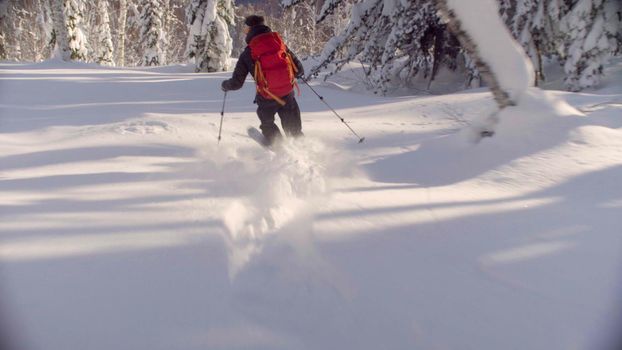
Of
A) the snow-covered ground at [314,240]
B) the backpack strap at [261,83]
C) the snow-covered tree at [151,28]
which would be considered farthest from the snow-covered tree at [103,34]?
the backpack strap at [261,83]

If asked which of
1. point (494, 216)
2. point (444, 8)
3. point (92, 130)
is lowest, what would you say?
point (92, 130)

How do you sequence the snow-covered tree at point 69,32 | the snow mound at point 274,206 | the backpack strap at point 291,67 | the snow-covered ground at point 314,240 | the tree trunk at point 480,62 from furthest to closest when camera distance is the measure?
the snow-covered tree at point 69,32, the backpack strap at point 291,67, the tree trunk at point 480,62, the snow mound at point 274,206, the snow-covered ground at point 314,240

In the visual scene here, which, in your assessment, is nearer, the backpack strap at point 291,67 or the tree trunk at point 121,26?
the backpack strap at point 291,67

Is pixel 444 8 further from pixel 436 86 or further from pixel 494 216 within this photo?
pixel 436 86

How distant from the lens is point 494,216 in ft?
9.00

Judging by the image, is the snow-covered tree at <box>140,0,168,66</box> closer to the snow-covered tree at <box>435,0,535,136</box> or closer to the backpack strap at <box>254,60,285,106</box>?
the backpack strap at <box>254,60,285,106</box>

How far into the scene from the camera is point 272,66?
4.41 meters

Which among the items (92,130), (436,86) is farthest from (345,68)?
(92,130)

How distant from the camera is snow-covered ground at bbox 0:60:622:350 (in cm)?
170

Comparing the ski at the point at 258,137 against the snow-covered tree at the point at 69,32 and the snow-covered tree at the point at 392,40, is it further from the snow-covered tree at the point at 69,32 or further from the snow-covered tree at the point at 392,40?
the snow-covered tree at the point at 69,32

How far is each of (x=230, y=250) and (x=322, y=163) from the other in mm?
2148

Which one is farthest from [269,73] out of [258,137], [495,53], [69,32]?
[69,32]

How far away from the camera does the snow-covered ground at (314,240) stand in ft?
5.57

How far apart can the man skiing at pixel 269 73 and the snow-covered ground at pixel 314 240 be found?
439mm
